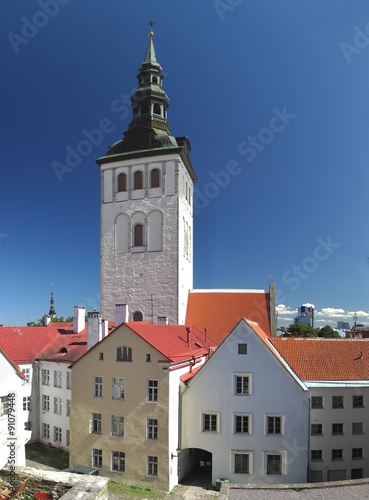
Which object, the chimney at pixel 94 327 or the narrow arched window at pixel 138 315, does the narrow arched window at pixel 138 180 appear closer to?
the narrow arched window at pixel 138 315

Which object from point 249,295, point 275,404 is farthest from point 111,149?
point 275,404

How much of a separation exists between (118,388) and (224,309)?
18.5 meters

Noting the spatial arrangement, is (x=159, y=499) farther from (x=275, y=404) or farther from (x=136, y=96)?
(x=136, y=96)

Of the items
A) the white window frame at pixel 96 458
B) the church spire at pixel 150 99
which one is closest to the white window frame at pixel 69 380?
the white window frame at pixel 96 458

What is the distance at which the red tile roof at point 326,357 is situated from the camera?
84.9ft

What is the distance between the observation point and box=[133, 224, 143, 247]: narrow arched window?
42531 millimetres

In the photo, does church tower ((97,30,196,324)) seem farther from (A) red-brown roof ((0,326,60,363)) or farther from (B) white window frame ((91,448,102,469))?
(B) white window frame ((91,448,102,469))

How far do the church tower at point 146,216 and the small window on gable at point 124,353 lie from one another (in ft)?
47.2

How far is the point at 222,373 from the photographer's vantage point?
25.1 metres

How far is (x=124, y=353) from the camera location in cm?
2600

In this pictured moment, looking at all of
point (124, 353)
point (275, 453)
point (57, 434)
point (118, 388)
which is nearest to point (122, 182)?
point (124, 353)

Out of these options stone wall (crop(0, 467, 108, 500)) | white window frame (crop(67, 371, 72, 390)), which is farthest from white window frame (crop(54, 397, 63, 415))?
stone wall (crop(0, 467, 108, 500))

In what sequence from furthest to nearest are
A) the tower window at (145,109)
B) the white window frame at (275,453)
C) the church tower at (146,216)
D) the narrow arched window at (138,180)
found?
the tower window at (145,109) < the narrow arched window at (138,180) < the church tower at (146,216) < the white window frame at (275,453)

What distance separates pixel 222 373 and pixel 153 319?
1685cm
